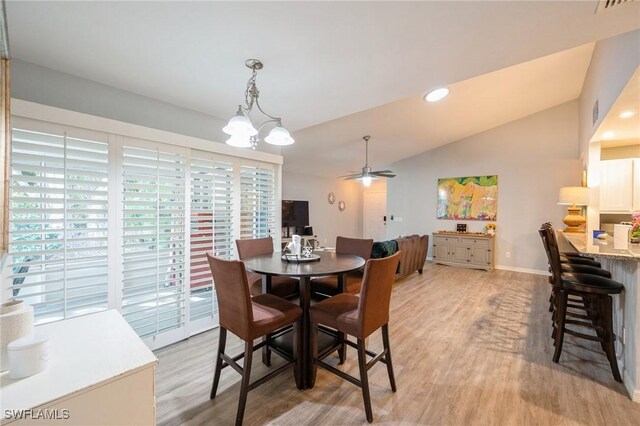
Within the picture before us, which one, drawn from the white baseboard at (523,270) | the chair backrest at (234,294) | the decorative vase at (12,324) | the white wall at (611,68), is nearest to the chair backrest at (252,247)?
the chair backrest at (234,294)

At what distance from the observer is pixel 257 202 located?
3309mm

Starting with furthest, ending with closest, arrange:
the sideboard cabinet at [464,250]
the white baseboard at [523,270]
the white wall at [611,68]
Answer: the sideboard cabinet at [464,250]
the white baseboard at [523,270]
the white wall at [611,68]

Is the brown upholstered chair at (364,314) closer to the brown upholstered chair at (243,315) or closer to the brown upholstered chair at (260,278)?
the brown upholstered chair at (243,315)

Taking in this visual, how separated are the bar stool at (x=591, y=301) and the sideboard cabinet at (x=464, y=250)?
3158 mm

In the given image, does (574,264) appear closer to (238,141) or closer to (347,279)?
(347,279)

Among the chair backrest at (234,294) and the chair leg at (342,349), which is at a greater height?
the chair backrest at (234,294)

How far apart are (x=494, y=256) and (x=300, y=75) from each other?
578cm

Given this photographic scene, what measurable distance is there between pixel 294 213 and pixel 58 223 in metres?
4.63

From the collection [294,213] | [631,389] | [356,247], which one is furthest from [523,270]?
[294,213]

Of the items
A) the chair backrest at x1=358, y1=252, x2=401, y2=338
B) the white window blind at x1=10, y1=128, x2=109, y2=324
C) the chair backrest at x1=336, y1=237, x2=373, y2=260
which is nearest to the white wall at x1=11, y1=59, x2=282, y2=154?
the white window blind at x1=10, y1=128, x2=109, y2=324

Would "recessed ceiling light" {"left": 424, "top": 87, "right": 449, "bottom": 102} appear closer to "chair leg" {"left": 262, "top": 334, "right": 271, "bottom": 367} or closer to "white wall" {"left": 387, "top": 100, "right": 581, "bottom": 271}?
"white wall" {"left": 387, "top": 100, "right": 581, "bottom": 271}

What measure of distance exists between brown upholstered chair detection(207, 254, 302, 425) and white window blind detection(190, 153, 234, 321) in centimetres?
103

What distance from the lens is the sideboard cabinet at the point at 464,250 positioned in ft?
18.4

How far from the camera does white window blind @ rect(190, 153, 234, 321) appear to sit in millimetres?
2734
